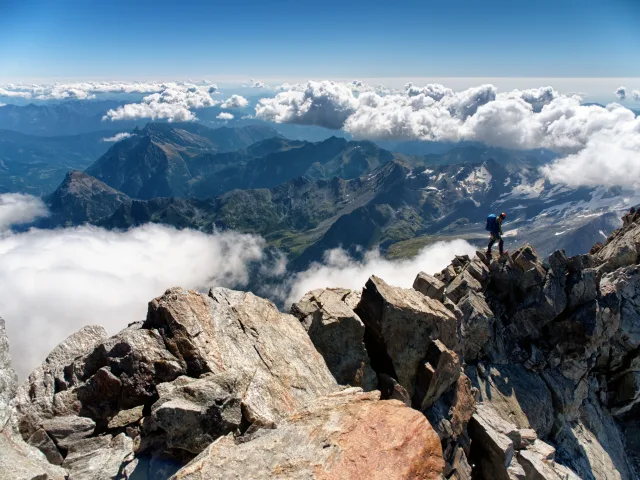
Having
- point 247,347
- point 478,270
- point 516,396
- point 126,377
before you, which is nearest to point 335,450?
point 247,347

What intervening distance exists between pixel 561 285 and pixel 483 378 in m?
19.7

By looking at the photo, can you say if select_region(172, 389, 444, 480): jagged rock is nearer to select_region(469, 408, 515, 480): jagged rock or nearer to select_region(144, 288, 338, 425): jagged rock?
select_region(144, 288, 338, 425): jagged rock

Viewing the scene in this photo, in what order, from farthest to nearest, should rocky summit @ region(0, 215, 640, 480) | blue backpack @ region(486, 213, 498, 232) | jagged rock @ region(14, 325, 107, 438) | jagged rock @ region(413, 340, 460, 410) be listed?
blue backpack @ region(486, 213, 498, 232)
jagged rock @ region(413, 340, 460, 410)
jagged rock @ region(14, 325, 107, 438)
rocky summit @ region(0, 215, 640, 480)

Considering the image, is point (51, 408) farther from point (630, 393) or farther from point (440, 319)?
point (630, 393)

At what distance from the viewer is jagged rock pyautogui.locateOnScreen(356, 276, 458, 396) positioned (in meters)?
27.8

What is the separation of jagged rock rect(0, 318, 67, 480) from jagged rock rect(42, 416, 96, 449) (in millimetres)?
1016

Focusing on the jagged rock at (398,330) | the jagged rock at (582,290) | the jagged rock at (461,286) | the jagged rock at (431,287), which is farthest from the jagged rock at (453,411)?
the jagged rock at (582,290)

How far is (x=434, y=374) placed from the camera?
89.0 feet

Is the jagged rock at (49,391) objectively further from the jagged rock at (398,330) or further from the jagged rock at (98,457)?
the jagged rock at (398,330)

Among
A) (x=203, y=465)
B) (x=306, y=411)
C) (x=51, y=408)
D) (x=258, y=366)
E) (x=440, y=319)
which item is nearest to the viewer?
(x=203, y=465)

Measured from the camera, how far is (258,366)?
2145 cm

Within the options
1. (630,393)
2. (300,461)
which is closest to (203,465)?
(300,461)

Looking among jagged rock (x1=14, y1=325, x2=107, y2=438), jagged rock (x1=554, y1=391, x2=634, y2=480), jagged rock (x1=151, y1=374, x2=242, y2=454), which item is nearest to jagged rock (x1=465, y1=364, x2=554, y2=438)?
jagged rock (x1=554, y1=391, x2=634, y2=480)

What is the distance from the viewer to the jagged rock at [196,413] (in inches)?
625
